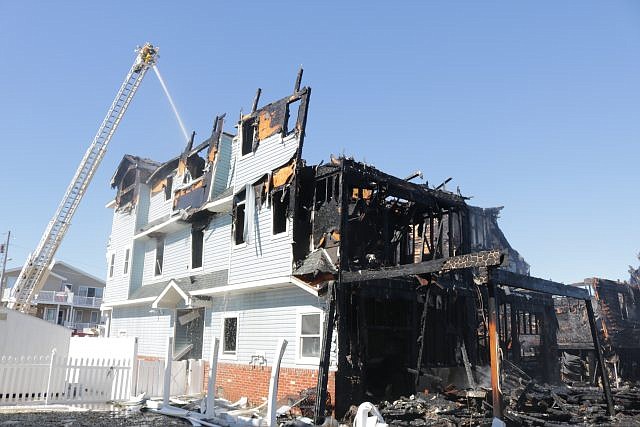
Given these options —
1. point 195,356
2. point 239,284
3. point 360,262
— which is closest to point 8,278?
point 195,356

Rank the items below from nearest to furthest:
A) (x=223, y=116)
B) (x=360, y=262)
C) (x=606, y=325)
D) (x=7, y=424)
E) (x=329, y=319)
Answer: (x=7, y=424) → (x=329, y=319) → (x=360, y=262) → (x=223, y=116) → (x=606, y=325)

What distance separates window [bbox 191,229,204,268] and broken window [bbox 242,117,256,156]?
428 centimetres

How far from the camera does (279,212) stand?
16.2 m

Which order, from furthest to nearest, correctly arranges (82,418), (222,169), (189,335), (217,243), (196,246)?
(189,335)
(196,246)
(222,169)
(217,243)
(82,418)

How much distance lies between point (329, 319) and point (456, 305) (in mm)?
5830

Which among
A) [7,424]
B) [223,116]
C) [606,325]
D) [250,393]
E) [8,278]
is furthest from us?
[8,278]

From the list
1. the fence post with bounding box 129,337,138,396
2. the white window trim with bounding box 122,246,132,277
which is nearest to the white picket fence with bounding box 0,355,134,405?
the fence post with bounding box 129,337,138,396

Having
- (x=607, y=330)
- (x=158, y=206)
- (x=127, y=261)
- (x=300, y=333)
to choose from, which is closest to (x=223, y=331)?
(x=300, y=333)

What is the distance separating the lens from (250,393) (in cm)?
1595

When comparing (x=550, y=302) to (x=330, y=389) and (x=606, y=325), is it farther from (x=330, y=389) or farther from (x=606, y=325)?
(x=330, y=389)

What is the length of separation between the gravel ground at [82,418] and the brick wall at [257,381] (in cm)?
307

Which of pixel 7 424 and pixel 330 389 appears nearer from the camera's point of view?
pixel 7 424

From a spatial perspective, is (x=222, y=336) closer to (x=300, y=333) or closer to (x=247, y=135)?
(x=300, y=333)

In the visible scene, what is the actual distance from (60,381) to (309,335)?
7.19m
